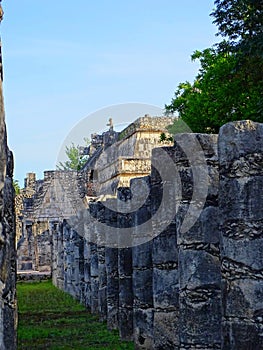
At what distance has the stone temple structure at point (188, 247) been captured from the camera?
5.25 meters

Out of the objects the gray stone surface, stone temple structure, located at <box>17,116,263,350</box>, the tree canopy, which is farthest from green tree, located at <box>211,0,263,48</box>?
the gray stone surface

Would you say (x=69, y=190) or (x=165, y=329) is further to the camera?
(x=69, y=190)

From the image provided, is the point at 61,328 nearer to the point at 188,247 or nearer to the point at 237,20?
the point at 188,247

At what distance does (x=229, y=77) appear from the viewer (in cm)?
2033

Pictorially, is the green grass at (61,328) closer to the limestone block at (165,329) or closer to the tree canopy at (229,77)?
the limestone block at (165,329)

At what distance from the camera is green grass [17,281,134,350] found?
9477 millimetres

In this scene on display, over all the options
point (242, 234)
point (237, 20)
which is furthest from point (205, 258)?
point (237, 20)

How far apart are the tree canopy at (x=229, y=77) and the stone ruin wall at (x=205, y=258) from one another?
21.3 feet

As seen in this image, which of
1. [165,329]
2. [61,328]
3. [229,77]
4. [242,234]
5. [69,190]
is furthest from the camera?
[69,190]

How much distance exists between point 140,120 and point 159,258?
19.6 meters

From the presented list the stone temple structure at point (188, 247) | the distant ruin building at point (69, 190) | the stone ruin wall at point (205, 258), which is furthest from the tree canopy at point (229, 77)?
the stone ruin wall at point (205, 258)

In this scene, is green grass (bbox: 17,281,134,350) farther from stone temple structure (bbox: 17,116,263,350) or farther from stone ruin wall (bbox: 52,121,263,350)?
stone ruin wall (bbox: 52,121,263,350)

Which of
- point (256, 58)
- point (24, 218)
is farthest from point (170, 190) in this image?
point (24, 218)

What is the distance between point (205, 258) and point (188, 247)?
0.61 feet
